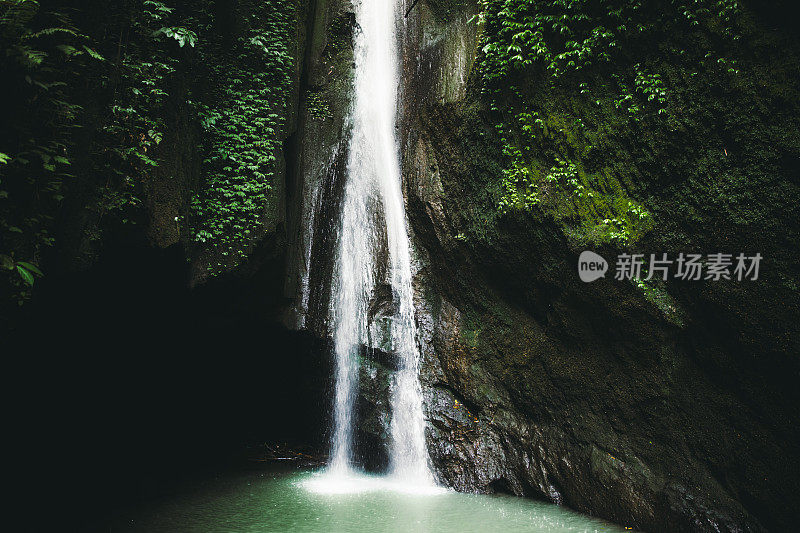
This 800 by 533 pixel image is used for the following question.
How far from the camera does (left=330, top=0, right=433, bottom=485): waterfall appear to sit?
21.8ft

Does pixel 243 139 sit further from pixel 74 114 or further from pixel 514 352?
pixel 514 352

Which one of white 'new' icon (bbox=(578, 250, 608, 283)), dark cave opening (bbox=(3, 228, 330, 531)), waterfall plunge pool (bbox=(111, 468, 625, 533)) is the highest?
white 'new' icon (bbox=(578, 250, 608, 283))

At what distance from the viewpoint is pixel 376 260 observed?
7.29 meters

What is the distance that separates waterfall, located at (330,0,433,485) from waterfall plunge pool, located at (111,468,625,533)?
82 cm

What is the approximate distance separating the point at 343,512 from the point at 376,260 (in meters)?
3.74

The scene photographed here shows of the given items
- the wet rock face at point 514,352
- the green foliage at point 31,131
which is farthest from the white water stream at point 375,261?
the green foliage at point 31,131

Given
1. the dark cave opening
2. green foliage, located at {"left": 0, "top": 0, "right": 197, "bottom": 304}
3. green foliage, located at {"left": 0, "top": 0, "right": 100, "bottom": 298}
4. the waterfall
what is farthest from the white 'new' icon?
green foliage, located at {"left": 0, "top": 0, "right": 100, "bottom": 298}

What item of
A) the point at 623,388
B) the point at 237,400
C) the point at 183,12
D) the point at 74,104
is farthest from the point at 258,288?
the point at 623,388

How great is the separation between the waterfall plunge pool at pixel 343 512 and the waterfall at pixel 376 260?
2.69ft

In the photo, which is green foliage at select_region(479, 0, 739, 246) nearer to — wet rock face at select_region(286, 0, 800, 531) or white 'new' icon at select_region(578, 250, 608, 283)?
white 'new' icon at select_region(578, 250, 608, 283)

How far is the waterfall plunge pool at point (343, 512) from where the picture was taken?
14.8ft

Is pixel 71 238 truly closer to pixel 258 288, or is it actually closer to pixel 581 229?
pixel 258 288

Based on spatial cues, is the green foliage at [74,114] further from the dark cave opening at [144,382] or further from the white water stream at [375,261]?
the white water stream at [375,261]

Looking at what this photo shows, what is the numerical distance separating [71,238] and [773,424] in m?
7.15
